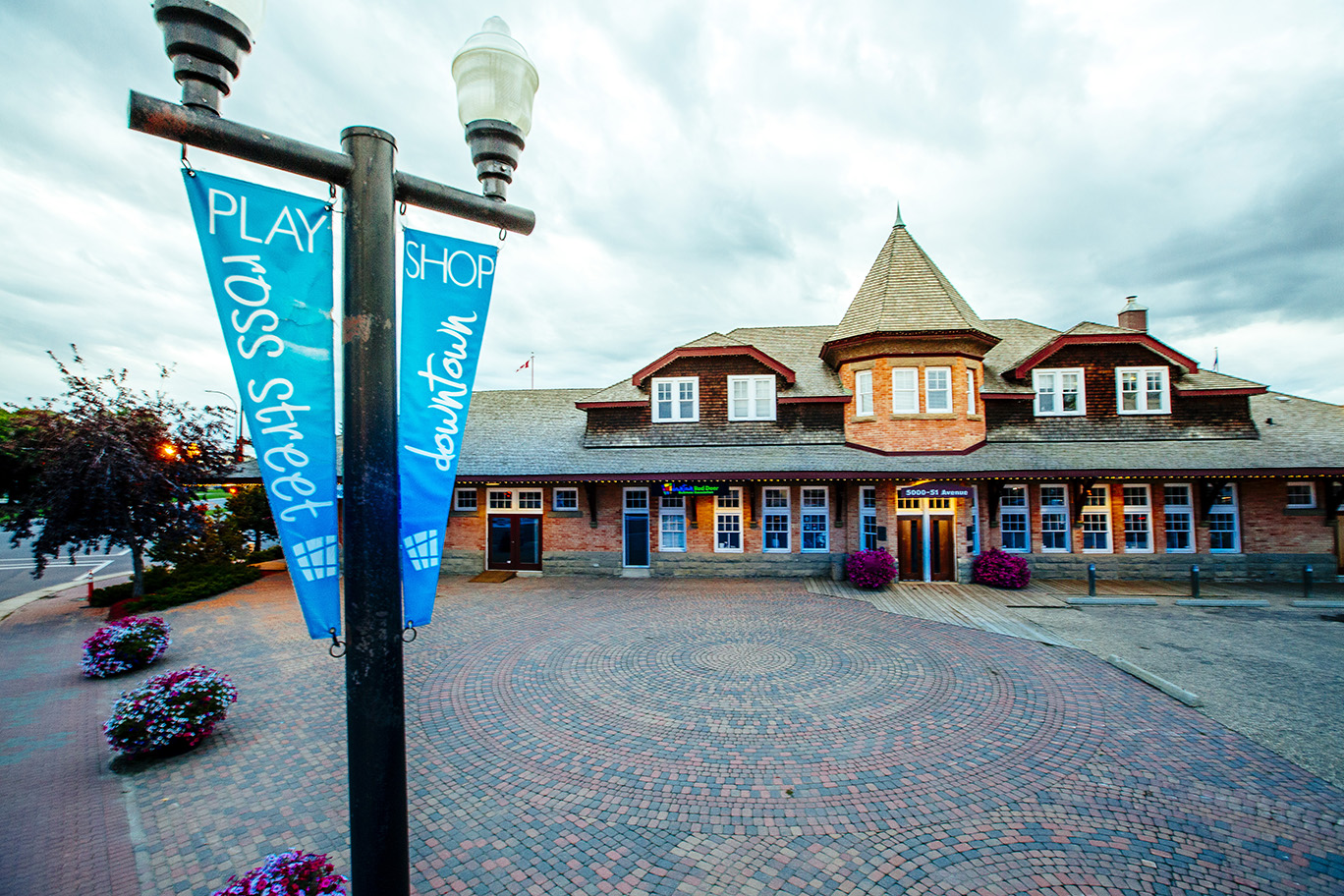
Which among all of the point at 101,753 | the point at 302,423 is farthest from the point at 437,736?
the point at 302,423

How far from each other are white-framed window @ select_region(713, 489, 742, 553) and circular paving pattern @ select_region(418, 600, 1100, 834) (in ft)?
21.1

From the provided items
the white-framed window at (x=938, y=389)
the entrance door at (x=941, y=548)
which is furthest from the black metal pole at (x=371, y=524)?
the white-framed window at (x=938, y=389)

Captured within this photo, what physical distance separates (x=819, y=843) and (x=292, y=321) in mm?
6321

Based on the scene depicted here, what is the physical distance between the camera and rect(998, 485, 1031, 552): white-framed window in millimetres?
17812

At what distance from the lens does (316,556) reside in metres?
2.86

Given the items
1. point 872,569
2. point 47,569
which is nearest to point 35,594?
point 47,569

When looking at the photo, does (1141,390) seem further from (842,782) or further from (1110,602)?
(842,782)

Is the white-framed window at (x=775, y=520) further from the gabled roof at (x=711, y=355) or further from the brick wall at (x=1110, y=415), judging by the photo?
the brick wall at (x=1110, y=415)

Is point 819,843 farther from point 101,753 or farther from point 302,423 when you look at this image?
point 101,753

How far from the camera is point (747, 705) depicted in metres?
8.61

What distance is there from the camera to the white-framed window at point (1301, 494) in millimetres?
17203

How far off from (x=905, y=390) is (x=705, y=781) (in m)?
14.6

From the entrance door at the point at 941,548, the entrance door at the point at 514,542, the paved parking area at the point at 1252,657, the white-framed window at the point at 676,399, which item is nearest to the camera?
the paved parking area at the point at 1252,657

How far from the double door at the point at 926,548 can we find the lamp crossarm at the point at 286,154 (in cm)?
1688
